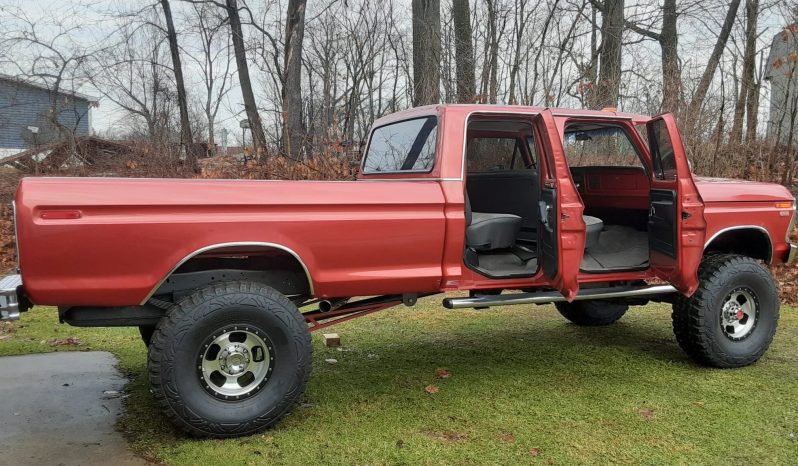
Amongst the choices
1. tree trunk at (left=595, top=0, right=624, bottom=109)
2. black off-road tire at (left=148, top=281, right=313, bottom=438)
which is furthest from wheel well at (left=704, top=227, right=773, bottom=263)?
tree trunk at (left=595, top=0, right=624, bottom=109)

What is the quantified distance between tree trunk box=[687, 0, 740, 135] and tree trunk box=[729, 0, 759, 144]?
49 cm

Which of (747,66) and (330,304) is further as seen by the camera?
(747,66)

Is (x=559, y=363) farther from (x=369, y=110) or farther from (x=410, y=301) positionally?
(x=369, y=110)

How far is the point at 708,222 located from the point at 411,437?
2838mm

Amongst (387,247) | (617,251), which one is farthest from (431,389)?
(617,251)

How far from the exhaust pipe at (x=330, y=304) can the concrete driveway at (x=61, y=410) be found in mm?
1419

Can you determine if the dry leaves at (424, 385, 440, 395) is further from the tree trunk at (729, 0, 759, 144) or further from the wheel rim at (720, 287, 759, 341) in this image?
the tree trunk at (729, 0, 759, 144)

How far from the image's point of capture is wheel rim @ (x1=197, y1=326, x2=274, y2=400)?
11.4ft

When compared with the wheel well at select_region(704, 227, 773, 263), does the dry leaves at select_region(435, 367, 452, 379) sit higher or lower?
lower

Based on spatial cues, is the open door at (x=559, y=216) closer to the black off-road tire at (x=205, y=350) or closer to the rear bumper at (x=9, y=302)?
the black off-road tire at (x=205, y=350)

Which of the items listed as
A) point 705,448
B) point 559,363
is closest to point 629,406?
point 705,448

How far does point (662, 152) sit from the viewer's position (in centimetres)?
459

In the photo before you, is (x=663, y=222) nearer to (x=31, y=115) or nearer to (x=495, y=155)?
(x=495, y=155)

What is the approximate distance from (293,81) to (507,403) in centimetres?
949
